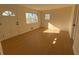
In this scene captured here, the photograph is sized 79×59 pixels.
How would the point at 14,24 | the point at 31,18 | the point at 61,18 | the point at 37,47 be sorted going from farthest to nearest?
the point at 61,18
the point at 31,18
the point at 14,24
the point at 37,47

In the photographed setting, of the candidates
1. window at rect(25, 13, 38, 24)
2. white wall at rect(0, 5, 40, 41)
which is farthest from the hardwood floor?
window at rect(25, 13, 38, 24)

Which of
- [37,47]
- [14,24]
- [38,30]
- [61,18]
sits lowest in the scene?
[37,47]

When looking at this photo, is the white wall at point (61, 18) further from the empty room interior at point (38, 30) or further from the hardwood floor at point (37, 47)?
the hardwood floor at point (37, 47)

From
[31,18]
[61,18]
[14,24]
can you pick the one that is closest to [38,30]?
[31,18]

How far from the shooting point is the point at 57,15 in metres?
9.27

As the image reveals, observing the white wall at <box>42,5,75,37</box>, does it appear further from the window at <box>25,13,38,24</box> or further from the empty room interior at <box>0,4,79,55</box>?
the window at <box>25,13,38,24</box>

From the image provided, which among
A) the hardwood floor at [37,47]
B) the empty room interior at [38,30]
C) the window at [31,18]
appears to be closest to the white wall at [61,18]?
the empty room interior at [38,30]

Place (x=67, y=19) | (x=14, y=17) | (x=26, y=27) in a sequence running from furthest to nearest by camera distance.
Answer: (x=67, y=19)
(x=26, y=27)
(x=14, y=17)

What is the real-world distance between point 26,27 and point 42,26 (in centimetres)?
286

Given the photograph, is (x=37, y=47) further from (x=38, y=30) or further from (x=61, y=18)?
(x=61, y=18)

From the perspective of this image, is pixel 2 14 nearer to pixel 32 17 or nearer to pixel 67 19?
pixel 32 17

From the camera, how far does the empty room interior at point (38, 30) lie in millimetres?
3908

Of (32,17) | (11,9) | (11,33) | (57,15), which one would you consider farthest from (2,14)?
(57,15)

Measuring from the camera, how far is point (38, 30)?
8586mm
